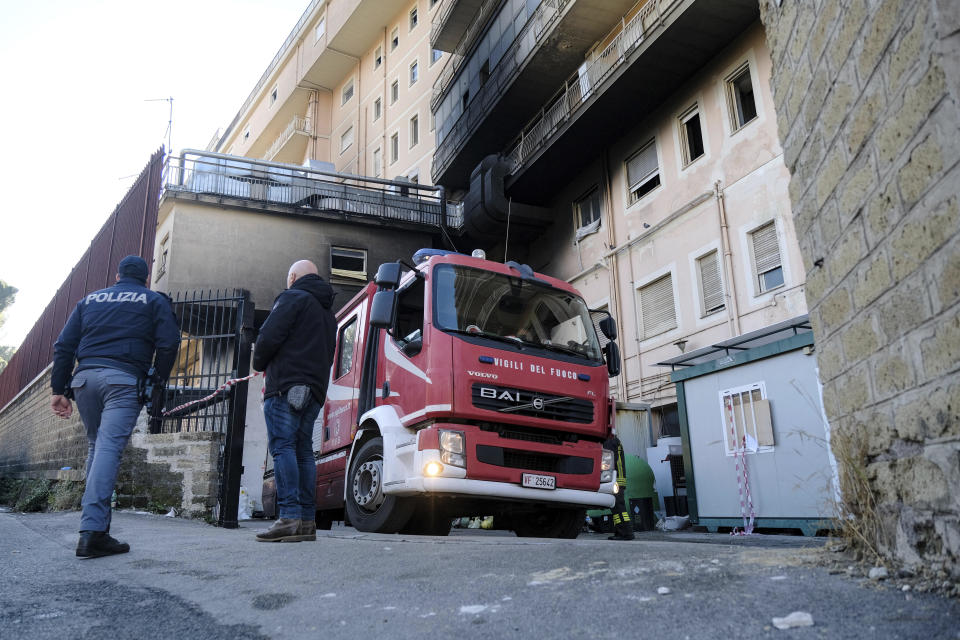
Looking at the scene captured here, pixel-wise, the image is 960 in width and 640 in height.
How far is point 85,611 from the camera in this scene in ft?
8.86

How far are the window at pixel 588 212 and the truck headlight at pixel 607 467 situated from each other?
41.8ft

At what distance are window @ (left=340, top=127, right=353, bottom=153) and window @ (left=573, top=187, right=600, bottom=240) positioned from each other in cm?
1741

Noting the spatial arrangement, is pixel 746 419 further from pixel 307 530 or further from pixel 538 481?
pixel 307 530

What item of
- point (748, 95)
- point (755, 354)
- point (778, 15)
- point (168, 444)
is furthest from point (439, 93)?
point (778, 15)

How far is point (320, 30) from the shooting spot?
115ft

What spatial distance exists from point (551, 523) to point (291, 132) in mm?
33045

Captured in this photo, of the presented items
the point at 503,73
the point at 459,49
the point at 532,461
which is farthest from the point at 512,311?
the point at 459,49

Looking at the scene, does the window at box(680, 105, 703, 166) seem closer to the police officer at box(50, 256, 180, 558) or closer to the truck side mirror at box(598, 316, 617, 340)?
the truck side mirror at box(598, 316, 617, 340)

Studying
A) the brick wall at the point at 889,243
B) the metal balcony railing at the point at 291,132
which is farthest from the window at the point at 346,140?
the brick wall at the point at 889,243

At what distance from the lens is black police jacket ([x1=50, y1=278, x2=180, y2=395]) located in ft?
15.5

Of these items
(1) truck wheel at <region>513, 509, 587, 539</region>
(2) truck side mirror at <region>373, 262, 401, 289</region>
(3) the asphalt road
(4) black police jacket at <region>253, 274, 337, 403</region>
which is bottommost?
(3) the asphalt road

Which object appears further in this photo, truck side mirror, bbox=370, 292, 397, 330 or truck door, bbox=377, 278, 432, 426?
truck side mirror, bbox=370, 292, 397, 330

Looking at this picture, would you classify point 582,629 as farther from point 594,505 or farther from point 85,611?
point 594,505

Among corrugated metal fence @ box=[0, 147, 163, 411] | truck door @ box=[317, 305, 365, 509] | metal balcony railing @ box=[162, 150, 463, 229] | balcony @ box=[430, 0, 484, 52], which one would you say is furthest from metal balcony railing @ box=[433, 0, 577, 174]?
truck door @ box=[317, 305, 365, 509]
